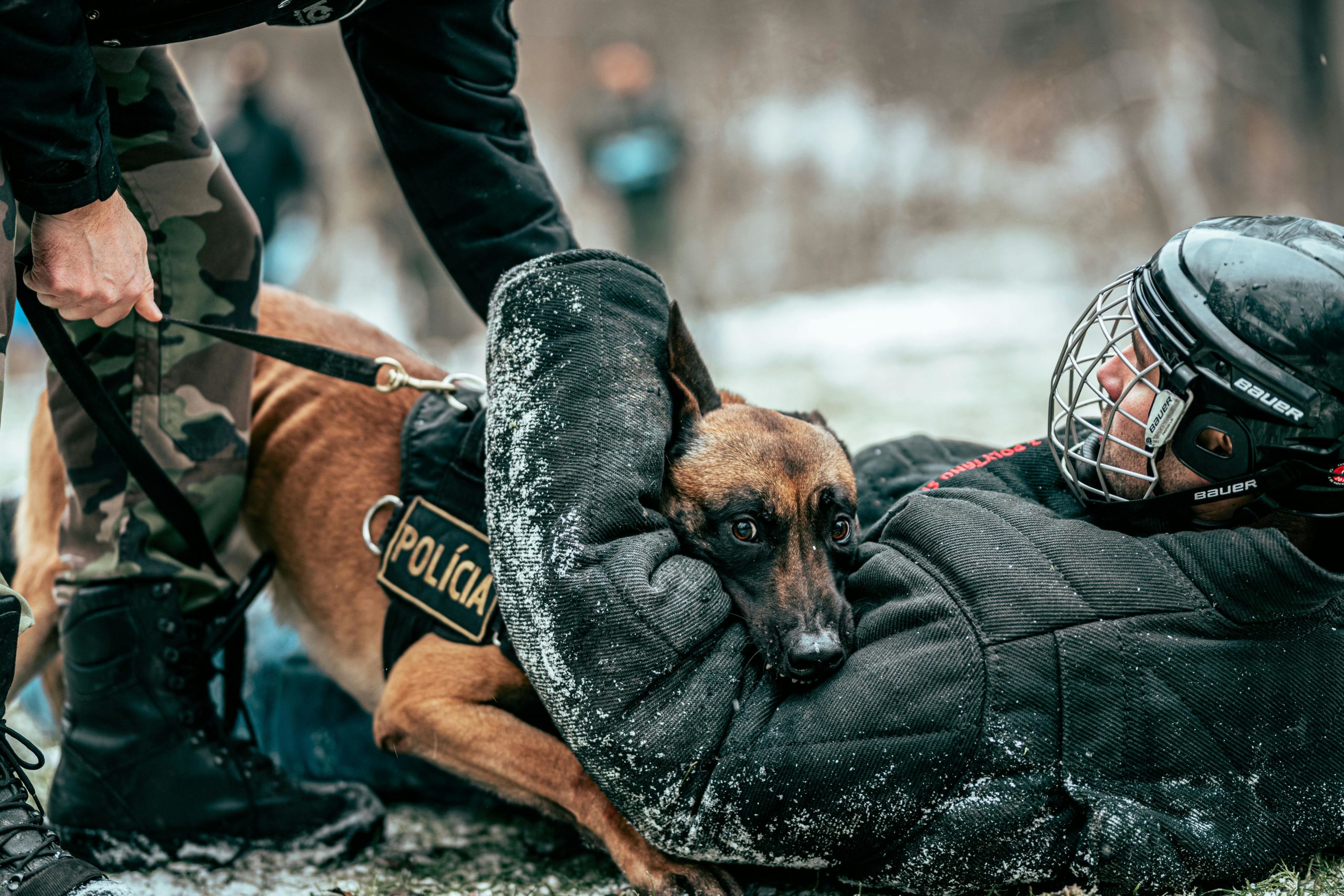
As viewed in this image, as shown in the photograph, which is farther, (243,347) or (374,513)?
(374,513)

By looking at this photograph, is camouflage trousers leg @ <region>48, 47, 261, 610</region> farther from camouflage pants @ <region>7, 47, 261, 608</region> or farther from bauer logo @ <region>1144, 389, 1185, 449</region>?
bauer logo @ <region>1144, 389, 1185, 449</region>

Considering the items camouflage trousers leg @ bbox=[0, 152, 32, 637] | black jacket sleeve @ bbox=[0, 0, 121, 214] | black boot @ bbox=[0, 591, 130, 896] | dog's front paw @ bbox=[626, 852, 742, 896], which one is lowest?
dog's front paw @ bbox=[626, 852, 742, 896]

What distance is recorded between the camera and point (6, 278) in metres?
1.79

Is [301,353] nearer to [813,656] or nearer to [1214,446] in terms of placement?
[813,656]

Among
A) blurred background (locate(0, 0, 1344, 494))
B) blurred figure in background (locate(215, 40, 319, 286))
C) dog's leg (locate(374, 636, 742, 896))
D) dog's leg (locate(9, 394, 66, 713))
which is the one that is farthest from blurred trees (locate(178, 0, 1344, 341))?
dog's leg (locate(374, 636, 742, 896))

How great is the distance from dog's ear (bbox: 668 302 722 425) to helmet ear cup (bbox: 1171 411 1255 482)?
3.37 ft

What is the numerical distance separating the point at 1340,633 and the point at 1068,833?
0.67 metres

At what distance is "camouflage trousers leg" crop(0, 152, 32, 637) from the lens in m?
1.75

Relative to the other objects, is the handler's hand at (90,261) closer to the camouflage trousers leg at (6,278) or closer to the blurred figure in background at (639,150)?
the camouflage trousers leg at (6,278)

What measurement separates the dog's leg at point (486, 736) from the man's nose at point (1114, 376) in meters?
1.41

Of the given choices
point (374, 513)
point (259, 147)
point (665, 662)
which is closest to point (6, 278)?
point (374, 513)

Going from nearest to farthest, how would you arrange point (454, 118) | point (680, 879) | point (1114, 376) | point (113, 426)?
point (680, 879)
point (1114, 376)
point (113, 426)
point (454, 118)

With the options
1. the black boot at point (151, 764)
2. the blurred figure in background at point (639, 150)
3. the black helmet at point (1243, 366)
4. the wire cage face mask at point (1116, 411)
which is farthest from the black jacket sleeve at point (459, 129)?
the blurred figure in background at point (639, 150)

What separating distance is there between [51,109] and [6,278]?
301 mm
